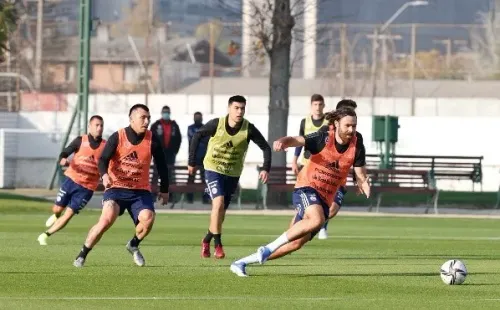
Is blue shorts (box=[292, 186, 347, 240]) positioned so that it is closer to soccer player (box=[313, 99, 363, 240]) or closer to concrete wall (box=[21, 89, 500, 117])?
soccer player (box=[313, 99, 363, 240])

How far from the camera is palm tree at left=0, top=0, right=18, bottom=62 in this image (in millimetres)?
35938

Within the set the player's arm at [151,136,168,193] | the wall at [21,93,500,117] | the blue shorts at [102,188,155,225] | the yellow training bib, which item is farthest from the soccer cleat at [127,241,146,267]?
the wall at [21,93,500,117]

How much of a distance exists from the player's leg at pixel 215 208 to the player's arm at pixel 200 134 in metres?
0.30

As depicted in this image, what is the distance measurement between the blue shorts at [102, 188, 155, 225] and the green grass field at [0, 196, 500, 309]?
0.66 metres

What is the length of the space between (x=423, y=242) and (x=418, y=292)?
8.47 meters

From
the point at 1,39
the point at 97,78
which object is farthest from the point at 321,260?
the point at 97,78

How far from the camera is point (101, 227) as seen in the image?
16875mm

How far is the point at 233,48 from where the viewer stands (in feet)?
132

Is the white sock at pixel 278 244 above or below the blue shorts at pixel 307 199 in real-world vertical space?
below

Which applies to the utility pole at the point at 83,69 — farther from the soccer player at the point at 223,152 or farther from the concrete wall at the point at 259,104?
the soccer player at the point at 223,152

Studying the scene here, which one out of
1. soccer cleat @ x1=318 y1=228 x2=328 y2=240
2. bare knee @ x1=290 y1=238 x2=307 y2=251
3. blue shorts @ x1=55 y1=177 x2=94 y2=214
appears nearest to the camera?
bare knee @ x1=290 y1=238 x2=307 y2=251

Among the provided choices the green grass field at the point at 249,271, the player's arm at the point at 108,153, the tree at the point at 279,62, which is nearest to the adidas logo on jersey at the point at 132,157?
the player's arm at the point at 108,153

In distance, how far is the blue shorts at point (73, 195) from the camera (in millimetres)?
22516

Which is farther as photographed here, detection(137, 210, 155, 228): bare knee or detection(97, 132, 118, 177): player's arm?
detection(137, 210, 155, 228): bare knee
